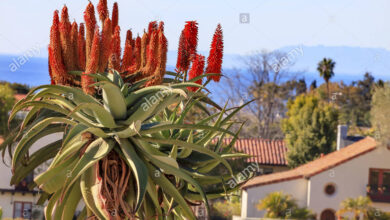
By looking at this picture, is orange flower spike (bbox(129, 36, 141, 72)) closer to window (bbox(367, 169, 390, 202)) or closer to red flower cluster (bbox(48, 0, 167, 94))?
red flower cluster (bbox(48, 0, 167, 94))

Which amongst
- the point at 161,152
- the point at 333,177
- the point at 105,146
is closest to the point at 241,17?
the point at 161,152

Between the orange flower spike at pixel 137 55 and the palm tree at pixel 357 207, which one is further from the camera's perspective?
the palm tree at pixel 357 207

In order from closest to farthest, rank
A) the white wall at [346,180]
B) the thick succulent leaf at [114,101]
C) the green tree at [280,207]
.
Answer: the thick succulent leaf at [114,101] → the green tree at [280,207] → the white wall at [346,180]

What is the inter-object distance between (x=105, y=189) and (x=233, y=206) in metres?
28.4

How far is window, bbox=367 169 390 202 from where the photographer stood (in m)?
31.9

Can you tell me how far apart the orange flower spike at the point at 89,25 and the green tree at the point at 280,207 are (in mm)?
24778

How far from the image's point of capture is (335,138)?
1751 inches

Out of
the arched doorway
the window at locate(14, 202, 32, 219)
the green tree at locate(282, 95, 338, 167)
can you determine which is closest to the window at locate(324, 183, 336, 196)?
the arched doorway

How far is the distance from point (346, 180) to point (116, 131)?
28.5 metres

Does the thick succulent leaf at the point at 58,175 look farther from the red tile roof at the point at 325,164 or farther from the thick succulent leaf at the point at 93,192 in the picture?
the red tile roof at the point at 325,164

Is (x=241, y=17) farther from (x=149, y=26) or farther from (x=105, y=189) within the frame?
(x=105, y=189)

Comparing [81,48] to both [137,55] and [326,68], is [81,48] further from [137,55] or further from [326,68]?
[326,68]

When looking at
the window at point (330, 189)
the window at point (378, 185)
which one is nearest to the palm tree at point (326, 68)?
the window at point (378, 185)

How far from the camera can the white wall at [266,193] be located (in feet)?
101
